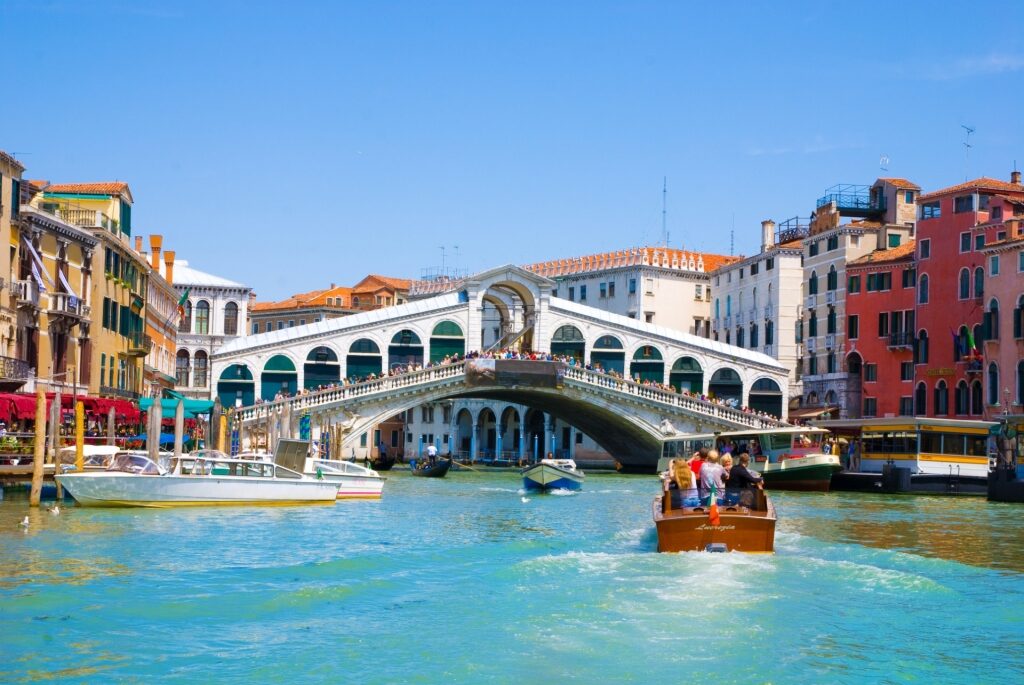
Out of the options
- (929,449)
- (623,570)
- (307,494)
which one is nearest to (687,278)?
(929,449)

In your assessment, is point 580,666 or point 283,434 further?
point 283,434

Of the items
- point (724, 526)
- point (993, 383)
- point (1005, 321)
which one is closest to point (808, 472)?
point (993, 383)

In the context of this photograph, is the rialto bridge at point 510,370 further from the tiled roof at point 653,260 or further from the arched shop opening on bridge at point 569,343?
the tiled roof at point 653,260

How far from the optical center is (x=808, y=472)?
39.3 meters

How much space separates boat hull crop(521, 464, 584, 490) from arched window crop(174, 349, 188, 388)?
2717 cm

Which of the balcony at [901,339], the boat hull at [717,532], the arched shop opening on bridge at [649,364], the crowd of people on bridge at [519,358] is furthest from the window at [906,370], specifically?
the boat hull at [717,532]

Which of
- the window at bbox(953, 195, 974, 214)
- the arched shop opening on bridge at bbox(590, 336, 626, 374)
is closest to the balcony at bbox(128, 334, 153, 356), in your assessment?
the arched shop opening on bridge at bbox(590, 336, 626, 374)

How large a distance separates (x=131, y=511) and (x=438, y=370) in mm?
22194

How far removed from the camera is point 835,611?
47.8 feet

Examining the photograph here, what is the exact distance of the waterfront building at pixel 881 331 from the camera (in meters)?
49.4

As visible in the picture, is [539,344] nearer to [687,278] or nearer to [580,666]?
[687,278]

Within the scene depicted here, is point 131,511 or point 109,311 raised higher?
point 109,311

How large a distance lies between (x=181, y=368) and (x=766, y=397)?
2451 cm

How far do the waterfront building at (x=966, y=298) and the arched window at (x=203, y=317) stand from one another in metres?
30.1
